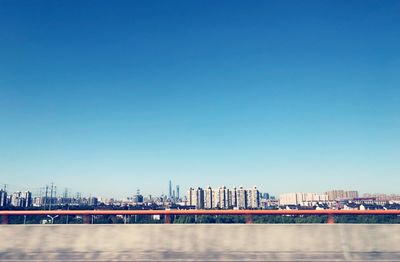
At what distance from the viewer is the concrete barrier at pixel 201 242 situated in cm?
714

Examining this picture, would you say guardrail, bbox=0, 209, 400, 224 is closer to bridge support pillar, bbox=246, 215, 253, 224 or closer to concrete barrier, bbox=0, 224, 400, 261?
bridge support pillar, bbox=246, 215, 253, 224

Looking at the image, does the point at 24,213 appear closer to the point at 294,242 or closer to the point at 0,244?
the point at 0,244

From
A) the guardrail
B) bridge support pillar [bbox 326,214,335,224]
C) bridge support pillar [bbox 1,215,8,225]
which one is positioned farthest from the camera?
bridge support pillar [bbox 1,215,8,225]

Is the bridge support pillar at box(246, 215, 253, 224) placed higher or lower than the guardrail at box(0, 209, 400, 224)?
lower

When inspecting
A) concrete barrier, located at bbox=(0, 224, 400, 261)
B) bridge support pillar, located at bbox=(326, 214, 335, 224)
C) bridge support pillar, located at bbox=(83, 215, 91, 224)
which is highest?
bridge support pillar, located at bbox=(83, 215, 91, 224)

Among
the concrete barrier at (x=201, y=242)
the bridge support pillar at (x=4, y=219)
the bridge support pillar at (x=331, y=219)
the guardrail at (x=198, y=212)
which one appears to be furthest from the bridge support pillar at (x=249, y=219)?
the bridge support pillar at (x=4, y=219)

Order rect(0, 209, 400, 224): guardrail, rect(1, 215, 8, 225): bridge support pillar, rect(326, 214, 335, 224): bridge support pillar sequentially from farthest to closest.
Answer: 1. rect(1, 215, 8, 225): bridge support pillar
2. rect(326, 214, 335, 224): bridge support pillar
3. rect(0, 209, 400, 224): guardrail

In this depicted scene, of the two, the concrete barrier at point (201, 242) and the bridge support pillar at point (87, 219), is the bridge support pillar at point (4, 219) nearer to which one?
the concrete barrier at point (201, 242)

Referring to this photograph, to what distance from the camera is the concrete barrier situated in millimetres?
7141

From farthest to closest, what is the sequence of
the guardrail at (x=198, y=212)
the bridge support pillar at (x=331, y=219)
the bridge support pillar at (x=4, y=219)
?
1. the bridge support pillar at (x=4, y=219)
2. the bridge support pillar at (x=331, y=219)
3. the guardrail at (x=198, y=212)

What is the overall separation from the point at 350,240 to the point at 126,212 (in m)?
5.14

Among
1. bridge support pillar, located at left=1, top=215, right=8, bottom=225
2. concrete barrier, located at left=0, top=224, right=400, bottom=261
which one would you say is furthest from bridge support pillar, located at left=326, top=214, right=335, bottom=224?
bridge support pillar, located at left=1, top=215, right=8, bottom=225

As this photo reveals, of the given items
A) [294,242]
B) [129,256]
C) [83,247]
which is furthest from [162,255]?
[294,242]

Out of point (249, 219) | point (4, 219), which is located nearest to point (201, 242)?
point (249, 219)
